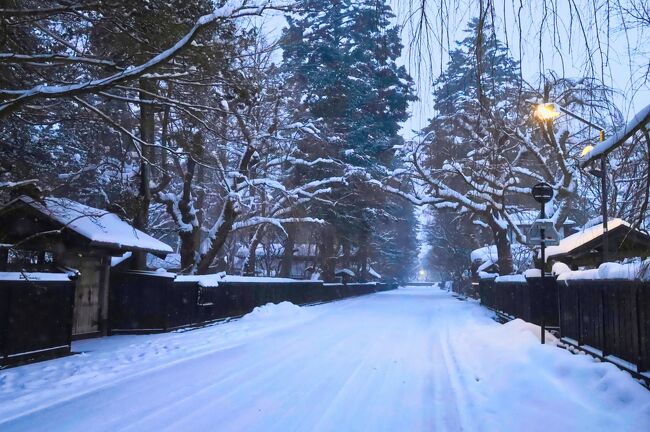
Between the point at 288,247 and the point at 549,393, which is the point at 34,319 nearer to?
the point at 549,393

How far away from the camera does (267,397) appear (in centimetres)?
721

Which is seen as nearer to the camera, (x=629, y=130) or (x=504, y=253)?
(x=629, y=130)

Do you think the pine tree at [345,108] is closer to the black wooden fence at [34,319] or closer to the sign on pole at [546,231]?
the sign on pole at [546,231]

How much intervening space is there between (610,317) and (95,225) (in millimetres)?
11281

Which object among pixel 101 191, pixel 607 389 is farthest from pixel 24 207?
pixel 607 389

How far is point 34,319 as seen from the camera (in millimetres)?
9617

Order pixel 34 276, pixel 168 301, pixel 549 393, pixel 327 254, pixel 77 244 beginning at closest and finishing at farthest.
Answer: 1. pixel 549 393
2. pixel 34 276
3. pixel 77 244
4. pixel 168 301
5. pixel 327 254

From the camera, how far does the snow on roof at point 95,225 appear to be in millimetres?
11358

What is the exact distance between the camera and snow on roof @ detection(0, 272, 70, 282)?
905cm

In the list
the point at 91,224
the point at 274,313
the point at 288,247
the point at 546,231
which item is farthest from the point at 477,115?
the point at 288,247

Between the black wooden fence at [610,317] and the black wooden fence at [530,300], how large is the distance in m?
1.31

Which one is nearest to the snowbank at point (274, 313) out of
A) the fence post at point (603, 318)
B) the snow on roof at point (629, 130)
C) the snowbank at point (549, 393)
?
the snowbank at point (549, 393)

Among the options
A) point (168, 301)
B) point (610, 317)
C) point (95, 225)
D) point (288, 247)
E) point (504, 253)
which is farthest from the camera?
point (288, 247)

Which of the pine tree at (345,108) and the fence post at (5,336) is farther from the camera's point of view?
the pine tree at (345,108)
